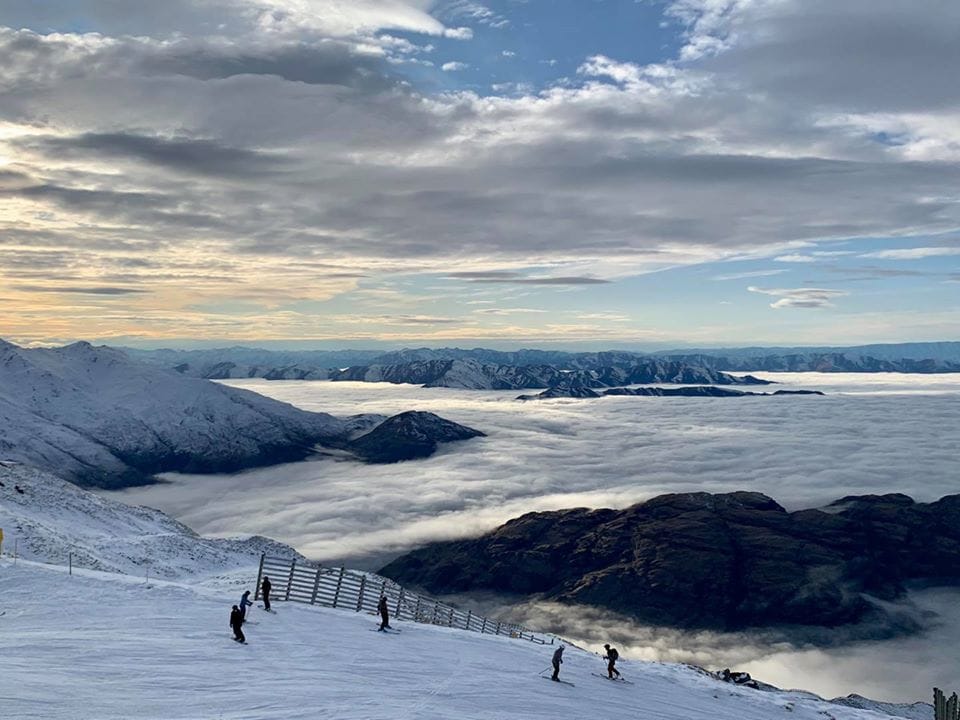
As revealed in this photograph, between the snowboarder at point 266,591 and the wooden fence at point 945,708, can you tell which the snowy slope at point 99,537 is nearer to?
the snowboarder at point 266,591

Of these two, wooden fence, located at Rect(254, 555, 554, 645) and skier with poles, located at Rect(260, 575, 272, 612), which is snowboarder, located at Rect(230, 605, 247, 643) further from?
wooden fence, located at Rect(254, 555, 554, 645)

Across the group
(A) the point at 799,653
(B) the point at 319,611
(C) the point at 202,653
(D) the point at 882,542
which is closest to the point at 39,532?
(B) the point at 319,611

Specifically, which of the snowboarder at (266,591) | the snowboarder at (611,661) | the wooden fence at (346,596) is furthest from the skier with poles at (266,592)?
the snowboarder at (611,661)

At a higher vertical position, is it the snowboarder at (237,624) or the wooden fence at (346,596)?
the snowboarder at (237,624)

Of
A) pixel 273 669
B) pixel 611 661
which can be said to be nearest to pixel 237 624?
pixel 273 669

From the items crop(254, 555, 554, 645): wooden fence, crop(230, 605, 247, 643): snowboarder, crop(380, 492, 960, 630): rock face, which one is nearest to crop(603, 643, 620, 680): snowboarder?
crop(254, 555, 554, 645): wooden fence

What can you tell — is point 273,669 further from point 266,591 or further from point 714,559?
point 714,559
